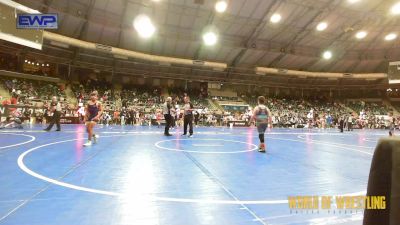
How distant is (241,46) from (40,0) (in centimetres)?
2143

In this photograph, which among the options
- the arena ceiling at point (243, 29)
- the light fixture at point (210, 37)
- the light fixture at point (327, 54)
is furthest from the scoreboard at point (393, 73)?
the light fixture at point (210, 37)

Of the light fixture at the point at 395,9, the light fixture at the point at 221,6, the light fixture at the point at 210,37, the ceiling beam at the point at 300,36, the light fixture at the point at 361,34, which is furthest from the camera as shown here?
the light fixture at the point at 361,34

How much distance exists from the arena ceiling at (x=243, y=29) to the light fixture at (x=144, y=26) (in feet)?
1.82

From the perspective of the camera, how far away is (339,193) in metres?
4.61

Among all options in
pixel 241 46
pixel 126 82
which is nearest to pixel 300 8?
pixel 241 46

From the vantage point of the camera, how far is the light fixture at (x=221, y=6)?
2598 centimetres

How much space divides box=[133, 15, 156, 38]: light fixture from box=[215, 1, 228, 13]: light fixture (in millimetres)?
6947

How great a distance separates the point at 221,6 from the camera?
86.6 ft

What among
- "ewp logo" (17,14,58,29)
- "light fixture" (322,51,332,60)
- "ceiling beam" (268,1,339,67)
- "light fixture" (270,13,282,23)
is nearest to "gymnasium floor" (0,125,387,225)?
"ewp logo" (17,14,58,29)

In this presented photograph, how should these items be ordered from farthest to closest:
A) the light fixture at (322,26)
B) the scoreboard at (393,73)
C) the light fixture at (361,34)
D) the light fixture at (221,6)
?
the light fixture at (361,34) → the scoreboard at (393,73) → the light fixture at (322,26) → the light fixture at (221,6)

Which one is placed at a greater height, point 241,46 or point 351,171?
point 241,46

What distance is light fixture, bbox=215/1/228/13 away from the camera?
85.2ft

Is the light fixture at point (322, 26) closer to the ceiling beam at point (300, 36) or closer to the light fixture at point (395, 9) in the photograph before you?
the ceiling beam at point (300, 36)

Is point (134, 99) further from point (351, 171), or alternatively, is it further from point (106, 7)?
point (351, 171)
